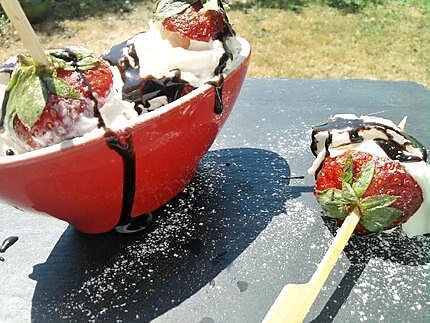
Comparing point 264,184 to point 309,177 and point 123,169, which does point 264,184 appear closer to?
point 309,177

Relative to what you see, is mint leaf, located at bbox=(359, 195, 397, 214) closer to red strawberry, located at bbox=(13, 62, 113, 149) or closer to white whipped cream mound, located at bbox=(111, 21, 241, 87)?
white whipped cream mound, located at bbox=(111, 21, 241, 87)

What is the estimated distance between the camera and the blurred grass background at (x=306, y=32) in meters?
2.97

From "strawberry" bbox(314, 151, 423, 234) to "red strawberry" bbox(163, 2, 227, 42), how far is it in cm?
29

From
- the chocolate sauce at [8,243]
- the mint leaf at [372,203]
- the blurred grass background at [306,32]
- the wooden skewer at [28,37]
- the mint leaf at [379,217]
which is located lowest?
the blurred grass background at [306,32]

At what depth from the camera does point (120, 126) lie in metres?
0.85

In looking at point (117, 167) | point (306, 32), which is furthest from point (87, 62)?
point (306, 32)

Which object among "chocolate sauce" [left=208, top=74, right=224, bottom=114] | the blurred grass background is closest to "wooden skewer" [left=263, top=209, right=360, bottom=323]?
"chocolate sauce" [left=208, top=74, right=224, bottom=114]

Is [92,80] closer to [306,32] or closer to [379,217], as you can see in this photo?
[379,217]

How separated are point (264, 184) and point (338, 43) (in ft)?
7.41

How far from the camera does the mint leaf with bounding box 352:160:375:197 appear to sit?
0.95 meters

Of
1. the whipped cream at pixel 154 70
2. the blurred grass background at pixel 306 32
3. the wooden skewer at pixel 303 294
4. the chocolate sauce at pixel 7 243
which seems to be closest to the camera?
the wooden skewer at pixel 303 294

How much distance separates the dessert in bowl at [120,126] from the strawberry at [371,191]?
220 millimetres

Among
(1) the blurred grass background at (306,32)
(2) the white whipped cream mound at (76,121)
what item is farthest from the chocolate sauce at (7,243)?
(1) the blurred grass background at (306,32)

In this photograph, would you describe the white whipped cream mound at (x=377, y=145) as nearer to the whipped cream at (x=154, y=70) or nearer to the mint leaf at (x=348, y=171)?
the mint leaf at (x=348, y=171)
